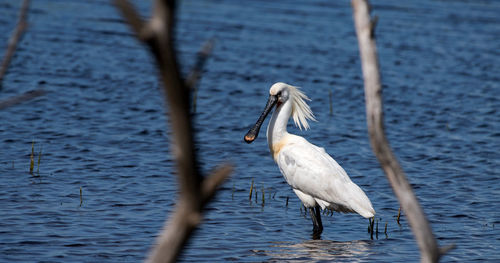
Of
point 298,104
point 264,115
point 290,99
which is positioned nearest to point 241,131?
point 264,115

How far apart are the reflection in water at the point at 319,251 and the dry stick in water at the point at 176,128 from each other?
5.09m

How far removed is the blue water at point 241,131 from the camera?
766 centimetres

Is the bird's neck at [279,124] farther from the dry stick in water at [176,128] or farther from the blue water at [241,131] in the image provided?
the dry stick in water at [176,128]

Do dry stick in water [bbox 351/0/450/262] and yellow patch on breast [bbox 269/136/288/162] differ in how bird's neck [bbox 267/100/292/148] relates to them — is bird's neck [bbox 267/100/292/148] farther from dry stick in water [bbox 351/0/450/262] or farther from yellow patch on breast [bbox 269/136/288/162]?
dry stick in water [bbox 351/0/450/262]

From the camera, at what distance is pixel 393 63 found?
16703 mm

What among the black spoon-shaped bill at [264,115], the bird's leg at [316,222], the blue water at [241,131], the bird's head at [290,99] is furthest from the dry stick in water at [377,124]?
the black spoon-shaped bill at [264,115]

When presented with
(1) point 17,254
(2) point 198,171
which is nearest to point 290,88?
(1) point 17,254

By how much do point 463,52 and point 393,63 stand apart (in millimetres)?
1909

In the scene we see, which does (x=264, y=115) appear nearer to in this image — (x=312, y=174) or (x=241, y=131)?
(x=312, y=174)

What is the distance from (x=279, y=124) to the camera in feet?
28.3

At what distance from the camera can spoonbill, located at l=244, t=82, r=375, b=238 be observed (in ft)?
26.0

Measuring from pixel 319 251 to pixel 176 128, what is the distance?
5702 mm

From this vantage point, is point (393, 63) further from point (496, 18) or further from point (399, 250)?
point (399, 250)

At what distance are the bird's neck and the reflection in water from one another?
134 cm
